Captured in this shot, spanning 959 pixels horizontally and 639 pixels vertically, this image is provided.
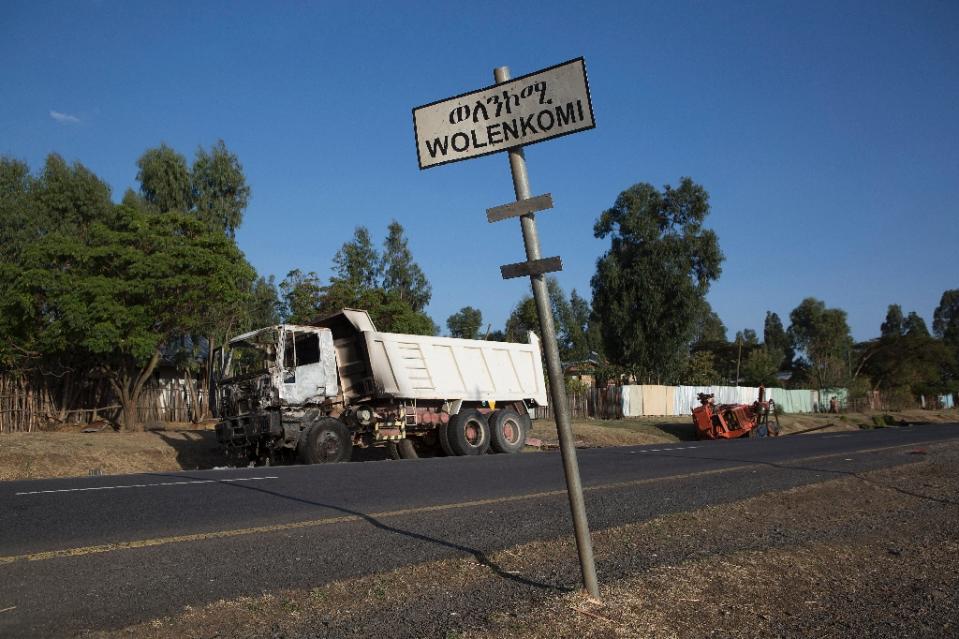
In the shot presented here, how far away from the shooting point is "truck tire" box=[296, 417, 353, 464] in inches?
625

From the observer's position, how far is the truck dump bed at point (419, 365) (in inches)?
702

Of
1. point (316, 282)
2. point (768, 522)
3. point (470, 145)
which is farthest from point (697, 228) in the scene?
point (470, 145)

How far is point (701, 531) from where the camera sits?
721cm

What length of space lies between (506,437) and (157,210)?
20.3 meters

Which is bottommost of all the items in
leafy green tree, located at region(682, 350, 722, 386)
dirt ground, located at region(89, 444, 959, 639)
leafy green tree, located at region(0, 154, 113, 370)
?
dirt ground, located at region(89, 444, 959, 639)

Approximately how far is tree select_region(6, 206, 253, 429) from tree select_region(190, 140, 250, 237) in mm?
9243

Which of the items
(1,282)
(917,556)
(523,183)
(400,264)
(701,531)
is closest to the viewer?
(523,183)

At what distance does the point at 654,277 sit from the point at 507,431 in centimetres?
2756

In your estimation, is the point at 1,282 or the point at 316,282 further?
the point at 316,282

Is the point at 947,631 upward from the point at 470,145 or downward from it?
downward

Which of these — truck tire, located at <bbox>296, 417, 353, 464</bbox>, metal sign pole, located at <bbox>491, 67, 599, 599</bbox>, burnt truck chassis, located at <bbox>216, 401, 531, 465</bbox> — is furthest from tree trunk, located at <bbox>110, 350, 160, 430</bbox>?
metal sign pole, located at <bbox>491, 67, 599, 599</bbox>

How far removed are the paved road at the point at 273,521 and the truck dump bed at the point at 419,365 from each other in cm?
408

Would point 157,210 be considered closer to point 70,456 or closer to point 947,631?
point 70,456

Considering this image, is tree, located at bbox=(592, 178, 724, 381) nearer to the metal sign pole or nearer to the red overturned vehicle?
the red overturned vehicle
